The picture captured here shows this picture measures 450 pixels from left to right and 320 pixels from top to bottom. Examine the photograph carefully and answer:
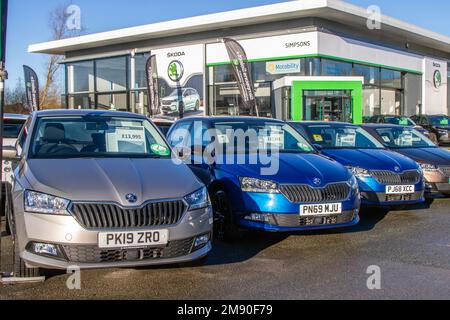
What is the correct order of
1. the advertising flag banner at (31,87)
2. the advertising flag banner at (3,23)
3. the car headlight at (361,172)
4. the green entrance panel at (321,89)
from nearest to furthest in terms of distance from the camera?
the advertising flag banner at (3,23), the car headlight at (361,172), the green entrance panel at (321,89), the advertising flag banner at (31,87)

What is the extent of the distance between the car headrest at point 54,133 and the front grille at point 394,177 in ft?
14.8

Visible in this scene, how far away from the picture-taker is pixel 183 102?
31078 millimetres

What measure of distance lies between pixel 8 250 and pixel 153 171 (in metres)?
2.27

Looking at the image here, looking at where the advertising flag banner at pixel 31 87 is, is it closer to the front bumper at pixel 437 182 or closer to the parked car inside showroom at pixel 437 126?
the parked car inside showroom at pixel 437 126

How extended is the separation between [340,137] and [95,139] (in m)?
5.08

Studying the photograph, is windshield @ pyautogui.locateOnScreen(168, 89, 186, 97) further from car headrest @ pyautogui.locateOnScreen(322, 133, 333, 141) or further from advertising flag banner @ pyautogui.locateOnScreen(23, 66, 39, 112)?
car headrest @ pyautogui.locateOnScreen(322, 133, 333, 141)

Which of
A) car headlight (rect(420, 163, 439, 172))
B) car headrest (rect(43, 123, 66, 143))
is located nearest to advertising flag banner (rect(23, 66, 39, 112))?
car headlight (rect(420, 163, 439, 172))

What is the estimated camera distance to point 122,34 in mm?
32531

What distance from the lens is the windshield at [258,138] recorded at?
7078 millimetres

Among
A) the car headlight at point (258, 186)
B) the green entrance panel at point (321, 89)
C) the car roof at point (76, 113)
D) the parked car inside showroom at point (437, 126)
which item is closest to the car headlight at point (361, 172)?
the car headlight at point (258, 186)

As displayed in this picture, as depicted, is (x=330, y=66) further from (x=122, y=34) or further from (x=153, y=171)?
(x=153, y=171)

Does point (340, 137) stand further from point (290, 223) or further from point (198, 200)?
point (198, 200)

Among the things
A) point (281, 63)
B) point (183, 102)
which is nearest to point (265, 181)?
point (281, 63)

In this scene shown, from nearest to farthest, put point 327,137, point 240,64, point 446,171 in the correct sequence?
point 446,171, point 327,137, point 240,64
